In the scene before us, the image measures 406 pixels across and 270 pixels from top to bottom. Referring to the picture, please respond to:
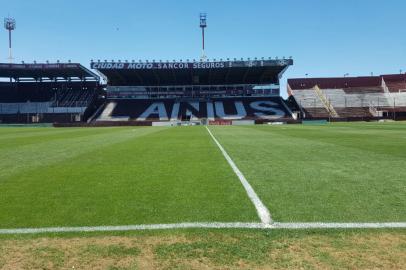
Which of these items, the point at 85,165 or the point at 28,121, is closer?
the point at 85,165

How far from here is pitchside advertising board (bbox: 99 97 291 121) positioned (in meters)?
86.7

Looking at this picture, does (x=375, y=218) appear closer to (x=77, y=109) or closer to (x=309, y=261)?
(x=309, y=261)

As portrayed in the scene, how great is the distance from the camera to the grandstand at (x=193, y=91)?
86.2 m

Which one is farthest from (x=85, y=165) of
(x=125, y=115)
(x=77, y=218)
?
(x=125, y=115)

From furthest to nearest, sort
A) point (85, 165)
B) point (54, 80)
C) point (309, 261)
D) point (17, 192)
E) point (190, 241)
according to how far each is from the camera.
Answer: point (54, 80) → point (85, 165) → point (17, 192) → point (190, 241) → point (309, 261)

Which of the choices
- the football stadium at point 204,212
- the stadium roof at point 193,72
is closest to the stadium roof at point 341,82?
the stadium roof at point 193,72

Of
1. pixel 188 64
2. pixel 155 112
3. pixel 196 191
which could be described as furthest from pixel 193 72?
pixel 196 191

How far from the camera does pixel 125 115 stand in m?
87.6

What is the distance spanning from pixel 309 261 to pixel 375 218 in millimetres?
2147

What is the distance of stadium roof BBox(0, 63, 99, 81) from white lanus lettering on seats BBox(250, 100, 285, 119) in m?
34.9

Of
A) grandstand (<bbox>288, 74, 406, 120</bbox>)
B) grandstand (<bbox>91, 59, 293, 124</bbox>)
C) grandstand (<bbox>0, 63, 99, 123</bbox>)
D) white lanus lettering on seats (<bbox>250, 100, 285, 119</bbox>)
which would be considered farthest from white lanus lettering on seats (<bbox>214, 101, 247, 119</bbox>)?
grandstand (<bbox>0, 63, 99, 123</bbox>)

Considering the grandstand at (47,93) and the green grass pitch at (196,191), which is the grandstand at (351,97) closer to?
the grandstand at (47,93)

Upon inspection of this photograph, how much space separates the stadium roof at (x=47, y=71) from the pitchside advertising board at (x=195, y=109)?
29.2ft

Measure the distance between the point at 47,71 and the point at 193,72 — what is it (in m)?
29.3
